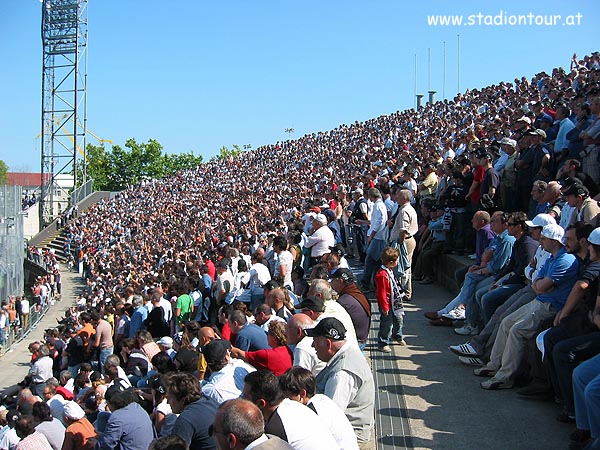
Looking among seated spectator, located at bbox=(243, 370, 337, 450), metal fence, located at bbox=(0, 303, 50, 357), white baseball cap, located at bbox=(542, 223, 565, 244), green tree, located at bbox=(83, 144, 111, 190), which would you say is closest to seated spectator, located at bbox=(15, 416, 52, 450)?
seated spectator, located at bbox=(243, 370, 337, 450)

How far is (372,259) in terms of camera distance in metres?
9.95

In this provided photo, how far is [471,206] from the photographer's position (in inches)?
405

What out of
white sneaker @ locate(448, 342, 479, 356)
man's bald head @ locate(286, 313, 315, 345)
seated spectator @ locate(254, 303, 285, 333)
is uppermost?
man's bald head @ locate(286, 313, 315, 345)

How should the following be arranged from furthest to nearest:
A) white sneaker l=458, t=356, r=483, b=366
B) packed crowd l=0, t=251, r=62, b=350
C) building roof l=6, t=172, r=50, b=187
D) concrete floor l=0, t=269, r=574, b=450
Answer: building roof l=6, t=172, r=50, b=187
packed crowd l=0, t=251, r=62, b=350
white sneaker l=458, t=356, r=483, b=366
concrete floor l=0, t=269, r=574, b=450

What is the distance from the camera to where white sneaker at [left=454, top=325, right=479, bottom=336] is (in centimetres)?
762

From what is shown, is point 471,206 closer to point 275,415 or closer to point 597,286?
point 597,286

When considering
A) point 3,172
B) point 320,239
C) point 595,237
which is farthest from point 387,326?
point 3,172

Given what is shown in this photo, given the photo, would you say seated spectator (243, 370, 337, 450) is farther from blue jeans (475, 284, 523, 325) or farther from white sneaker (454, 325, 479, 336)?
white sneaker (454, 325, 479, 336)

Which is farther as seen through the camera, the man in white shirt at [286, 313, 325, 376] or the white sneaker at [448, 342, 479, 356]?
the white sneaker at [448, 342, 479, 356]

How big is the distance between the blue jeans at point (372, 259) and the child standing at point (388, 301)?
211 centimetres

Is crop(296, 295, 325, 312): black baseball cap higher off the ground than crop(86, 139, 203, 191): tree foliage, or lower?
lower

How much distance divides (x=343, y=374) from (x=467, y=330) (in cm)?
380

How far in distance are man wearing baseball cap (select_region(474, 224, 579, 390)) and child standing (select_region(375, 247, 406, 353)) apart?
1.45 meters

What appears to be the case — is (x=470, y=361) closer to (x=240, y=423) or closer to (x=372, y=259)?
(x=372, y=259)
